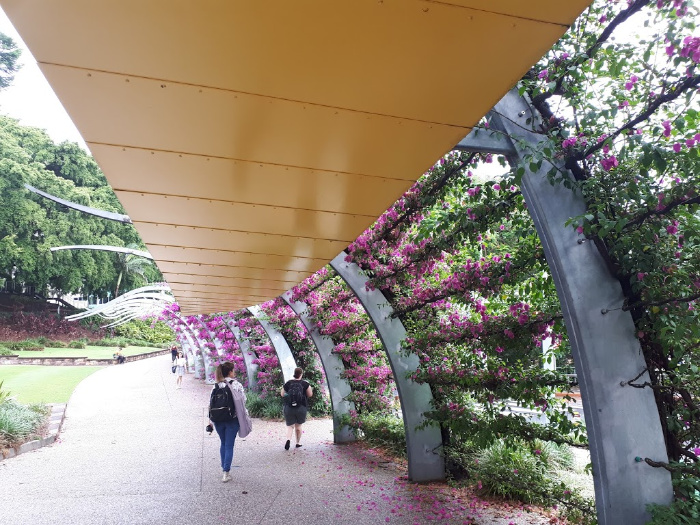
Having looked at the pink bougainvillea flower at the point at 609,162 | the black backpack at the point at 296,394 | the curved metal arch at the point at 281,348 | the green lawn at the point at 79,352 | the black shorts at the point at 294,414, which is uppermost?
the green lawn at the point at 79,352

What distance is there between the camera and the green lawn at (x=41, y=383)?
1622cm

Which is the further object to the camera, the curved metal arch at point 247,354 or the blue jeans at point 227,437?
the curved metal arch at point 247,354

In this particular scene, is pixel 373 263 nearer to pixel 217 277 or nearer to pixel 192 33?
pixel 217 277

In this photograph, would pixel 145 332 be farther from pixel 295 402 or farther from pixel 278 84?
pixel 278 84

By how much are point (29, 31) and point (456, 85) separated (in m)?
1.29

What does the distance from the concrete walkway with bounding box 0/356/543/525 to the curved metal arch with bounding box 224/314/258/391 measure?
3.92 metres

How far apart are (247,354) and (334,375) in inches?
257

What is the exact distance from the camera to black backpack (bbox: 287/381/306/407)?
333 inches

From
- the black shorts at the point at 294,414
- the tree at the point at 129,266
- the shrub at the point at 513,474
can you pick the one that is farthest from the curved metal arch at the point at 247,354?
the tree at the point at 129,266

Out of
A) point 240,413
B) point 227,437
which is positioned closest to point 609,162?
point 240,413

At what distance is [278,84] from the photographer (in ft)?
5.93

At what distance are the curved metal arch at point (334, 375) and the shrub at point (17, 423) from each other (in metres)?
5.08

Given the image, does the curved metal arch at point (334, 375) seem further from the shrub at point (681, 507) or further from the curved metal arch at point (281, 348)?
the shrub at point (681, 507)

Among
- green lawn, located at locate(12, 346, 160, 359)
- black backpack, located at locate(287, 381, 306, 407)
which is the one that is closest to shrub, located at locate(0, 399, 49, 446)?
black backpack, located at locate(287, 381, 306, 407)
